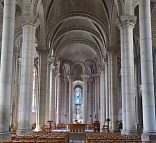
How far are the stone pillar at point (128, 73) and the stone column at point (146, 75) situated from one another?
4.74 m

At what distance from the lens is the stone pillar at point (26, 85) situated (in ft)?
56.2

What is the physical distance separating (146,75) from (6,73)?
6.69m

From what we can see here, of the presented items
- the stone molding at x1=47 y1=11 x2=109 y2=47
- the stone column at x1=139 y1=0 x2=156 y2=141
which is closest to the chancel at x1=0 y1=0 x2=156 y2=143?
the stone column at x1=139 y1=0 x2=156 y2=141

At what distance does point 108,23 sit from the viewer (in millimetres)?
27516

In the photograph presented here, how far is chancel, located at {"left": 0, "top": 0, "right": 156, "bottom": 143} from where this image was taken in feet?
41.9

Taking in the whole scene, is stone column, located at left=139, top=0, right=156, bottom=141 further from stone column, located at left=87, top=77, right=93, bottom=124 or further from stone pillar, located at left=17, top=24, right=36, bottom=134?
stone column, located at left=87, top=77, right=93, bottom=124

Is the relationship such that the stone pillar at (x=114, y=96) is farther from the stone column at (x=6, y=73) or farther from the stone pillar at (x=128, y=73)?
the stone column at (x=6, y=73)

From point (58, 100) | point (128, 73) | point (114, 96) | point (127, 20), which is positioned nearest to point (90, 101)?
point (58, 100)

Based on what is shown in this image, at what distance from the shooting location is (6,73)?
41.4 ft

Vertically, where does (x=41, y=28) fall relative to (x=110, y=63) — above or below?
above

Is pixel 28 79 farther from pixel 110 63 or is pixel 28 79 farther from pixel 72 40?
pixel 72 40

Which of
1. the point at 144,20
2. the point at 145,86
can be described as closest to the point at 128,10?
the point at 144,20

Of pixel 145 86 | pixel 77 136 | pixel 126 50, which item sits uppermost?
pixel 126 50

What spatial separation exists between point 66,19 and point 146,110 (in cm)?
1985
